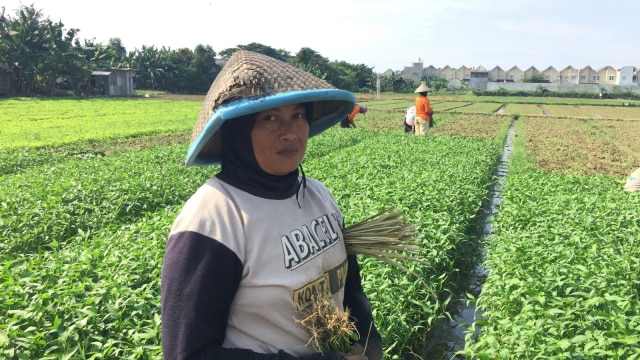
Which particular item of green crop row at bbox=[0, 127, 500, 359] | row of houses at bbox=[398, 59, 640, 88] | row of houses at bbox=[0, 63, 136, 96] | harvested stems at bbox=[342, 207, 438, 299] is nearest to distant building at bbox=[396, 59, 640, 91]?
row of houses at bbox=[398, 59, 640, 88]

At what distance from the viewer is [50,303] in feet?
9.97

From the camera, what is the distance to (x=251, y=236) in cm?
134

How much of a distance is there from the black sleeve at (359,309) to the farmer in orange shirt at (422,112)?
12.6m

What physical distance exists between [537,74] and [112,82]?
3734 inches

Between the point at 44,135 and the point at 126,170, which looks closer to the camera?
Result: the point at 126,170

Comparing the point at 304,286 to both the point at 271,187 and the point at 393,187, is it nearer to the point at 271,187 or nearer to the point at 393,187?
the point at 271,187

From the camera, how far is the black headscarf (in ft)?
4.69

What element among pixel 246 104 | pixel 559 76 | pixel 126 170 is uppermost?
pixel 559 76

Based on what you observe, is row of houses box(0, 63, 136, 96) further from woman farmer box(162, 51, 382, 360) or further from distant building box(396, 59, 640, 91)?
distant building box(396, 59, 640, 91)

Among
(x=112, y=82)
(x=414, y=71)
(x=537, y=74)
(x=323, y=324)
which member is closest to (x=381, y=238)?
(x=323, y=324)

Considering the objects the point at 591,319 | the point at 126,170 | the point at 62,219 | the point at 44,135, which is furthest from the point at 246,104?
the point at 44,135

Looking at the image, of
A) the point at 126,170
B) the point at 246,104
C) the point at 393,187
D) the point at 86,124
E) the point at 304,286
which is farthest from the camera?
the point at 86,124

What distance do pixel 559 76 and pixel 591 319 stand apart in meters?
120

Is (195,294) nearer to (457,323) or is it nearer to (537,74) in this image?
(457,323)
